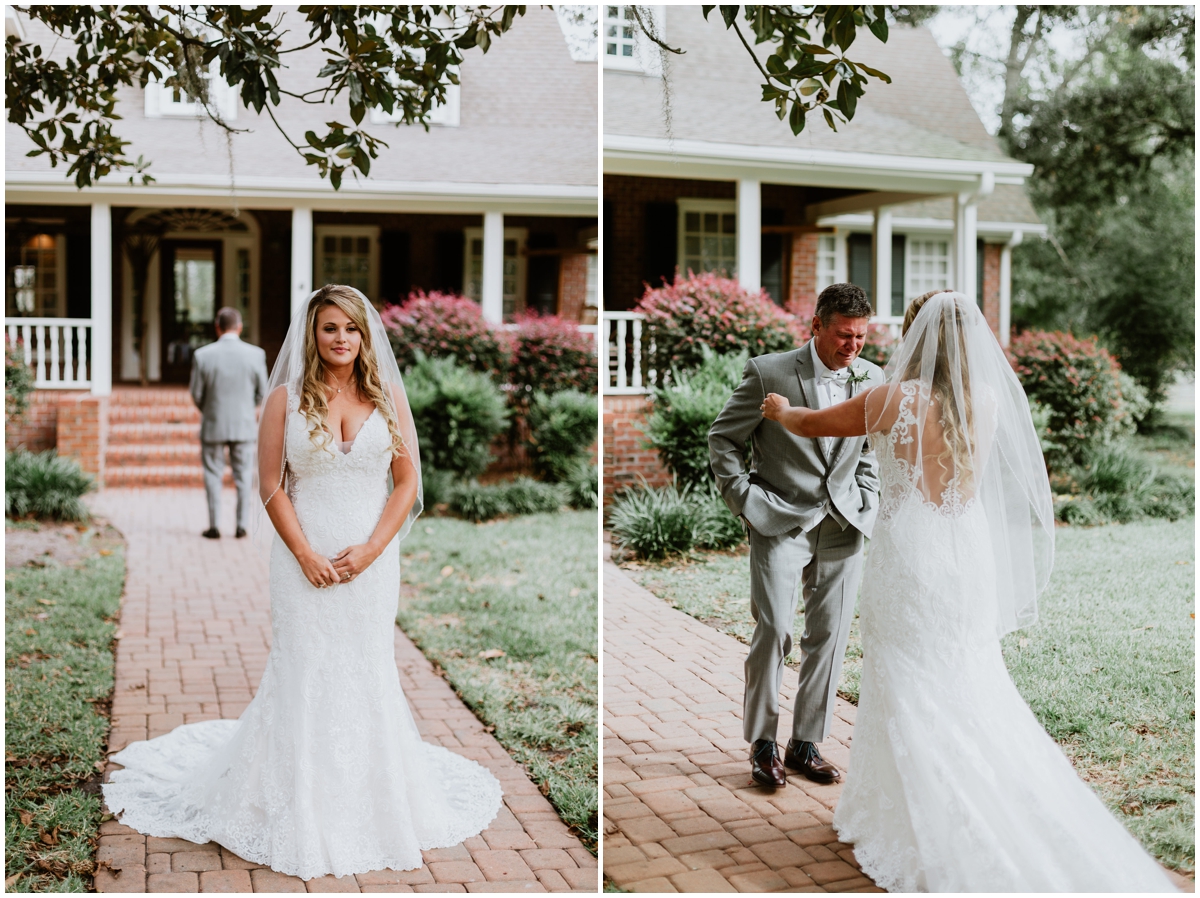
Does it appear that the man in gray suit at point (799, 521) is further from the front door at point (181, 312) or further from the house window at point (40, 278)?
the house window at point (40, 278)

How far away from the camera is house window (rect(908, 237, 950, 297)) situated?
44.8 ft

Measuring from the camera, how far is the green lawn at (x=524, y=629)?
15.3ft

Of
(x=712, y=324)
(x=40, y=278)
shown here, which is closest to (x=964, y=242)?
(x=712, y=324)

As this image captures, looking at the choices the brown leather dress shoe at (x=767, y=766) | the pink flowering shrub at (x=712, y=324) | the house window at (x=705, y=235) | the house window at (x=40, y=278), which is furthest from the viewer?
the house window at (x=40, y=278)

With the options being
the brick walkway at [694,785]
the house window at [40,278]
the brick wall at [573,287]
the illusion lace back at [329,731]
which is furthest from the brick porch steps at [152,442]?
the illusion lace back at [329,731]

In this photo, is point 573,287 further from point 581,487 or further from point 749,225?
point 749,225

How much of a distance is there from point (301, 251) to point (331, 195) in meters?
0.88

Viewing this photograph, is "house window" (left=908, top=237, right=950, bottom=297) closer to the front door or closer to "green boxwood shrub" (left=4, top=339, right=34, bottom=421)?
"green boxwood shrub" (left=4, top=339, right=34, bottom=421)

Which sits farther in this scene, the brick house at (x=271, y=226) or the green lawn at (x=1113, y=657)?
the brick house at (x=271, y=226)

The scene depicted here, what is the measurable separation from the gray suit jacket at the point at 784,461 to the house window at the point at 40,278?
14875mm

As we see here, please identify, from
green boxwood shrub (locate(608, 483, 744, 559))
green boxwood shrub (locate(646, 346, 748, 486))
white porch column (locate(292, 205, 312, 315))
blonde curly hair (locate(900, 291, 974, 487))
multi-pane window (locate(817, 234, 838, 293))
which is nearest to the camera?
blonde curly hair (locate(900, 291, 974, 487))

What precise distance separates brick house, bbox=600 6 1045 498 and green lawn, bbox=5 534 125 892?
102 inches

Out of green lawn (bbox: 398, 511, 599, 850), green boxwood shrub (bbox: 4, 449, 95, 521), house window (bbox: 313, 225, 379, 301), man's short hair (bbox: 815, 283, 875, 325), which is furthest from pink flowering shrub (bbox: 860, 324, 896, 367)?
house window (bbox: 313, 225, 379, 301)

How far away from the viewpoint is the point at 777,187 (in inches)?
481
